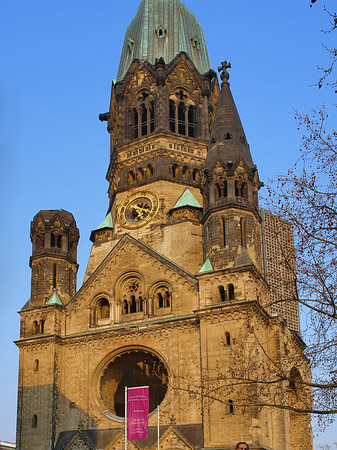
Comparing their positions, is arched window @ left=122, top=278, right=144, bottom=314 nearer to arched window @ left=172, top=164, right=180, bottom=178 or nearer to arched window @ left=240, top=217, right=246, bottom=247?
arched window @ left=240, top=217, right=246, bottom=247

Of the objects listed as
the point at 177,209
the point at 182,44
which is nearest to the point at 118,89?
the point at 182,44

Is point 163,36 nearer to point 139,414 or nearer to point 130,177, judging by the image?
point 130,177

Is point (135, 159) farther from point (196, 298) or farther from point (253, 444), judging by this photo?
point (253, 444)

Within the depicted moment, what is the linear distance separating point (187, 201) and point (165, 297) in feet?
23.3

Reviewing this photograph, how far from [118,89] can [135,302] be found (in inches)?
691

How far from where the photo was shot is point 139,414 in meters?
35.9

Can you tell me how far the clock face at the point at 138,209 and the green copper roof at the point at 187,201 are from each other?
160cm

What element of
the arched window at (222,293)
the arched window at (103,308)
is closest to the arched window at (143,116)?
the arched window at (103,308)

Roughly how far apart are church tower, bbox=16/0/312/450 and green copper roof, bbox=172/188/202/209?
0.30ft

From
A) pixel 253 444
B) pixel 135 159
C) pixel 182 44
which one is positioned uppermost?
pixel 182 44

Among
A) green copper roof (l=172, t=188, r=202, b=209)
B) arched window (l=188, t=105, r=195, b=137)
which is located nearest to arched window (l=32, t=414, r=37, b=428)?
green copper roof (l=172, t=188, r=202, b=209)

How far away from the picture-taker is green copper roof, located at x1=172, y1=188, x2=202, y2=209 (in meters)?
46.3

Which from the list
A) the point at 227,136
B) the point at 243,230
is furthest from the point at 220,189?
the point at 227,136

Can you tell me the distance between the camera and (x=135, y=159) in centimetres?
5059
